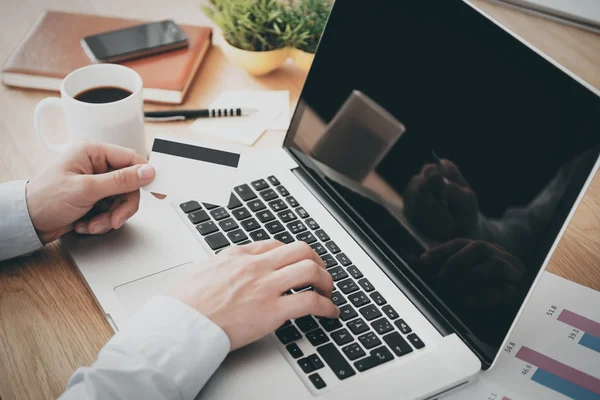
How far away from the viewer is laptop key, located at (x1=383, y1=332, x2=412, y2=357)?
69 centimetres

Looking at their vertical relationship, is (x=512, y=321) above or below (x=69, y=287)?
above

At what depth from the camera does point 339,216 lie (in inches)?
34.4

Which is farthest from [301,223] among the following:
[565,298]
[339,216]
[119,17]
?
[119,17]

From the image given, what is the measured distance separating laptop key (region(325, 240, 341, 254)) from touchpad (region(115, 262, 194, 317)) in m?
0.20

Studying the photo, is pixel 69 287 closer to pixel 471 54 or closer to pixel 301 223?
pixel 301 223

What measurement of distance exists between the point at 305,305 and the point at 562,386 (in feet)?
1.10

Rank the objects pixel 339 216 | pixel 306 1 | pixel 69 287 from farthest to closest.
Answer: pixel 306 1 < pixel 339 216 < pixel 69 287

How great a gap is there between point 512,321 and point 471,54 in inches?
12.9

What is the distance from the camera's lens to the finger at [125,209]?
79 centimetres

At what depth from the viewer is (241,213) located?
0.86 meters

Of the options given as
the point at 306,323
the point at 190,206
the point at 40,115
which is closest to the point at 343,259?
the point at 306,323

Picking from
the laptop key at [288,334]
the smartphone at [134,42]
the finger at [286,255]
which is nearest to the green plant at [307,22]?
the smartphone at [134,42]

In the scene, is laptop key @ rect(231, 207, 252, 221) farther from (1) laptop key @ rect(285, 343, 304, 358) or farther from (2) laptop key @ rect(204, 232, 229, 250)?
(1) laptop key @ rect(285, 343, 304, 358)

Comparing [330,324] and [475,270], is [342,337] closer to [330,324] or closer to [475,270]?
[330,324]
